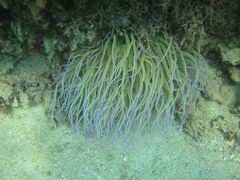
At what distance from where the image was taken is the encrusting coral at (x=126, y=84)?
9.89 feet

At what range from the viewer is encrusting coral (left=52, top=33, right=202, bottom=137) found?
9.89ft

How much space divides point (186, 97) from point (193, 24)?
62cm

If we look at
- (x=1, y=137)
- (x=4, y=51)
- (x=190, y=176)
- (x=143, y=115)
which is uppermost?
(x=4, y=51)

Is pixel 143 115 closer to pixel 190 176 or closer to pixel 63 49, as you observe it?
→ pixel 190 176

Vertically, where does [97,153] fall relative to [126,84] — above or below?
below

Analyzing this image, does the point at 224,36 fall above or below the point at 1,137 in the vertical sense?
above

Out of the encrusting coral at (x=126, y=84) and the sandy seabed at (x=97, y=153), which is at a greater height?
the encrusting coral at (x=126, y=84)

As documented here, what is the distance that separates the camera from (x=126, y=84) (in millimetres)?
3072

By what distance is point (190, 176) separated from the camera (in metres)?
3.00

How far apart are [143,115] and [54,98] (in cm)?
77

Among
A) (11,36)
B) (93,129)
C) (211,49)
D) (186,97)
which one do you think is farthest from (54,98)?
(211,49)

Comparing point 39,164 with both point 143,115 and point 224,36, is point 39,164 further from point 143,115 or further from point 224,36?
point 224,36

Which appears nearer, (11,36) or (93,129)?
(11,36)

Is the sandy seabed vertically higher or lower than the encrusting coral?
lower
